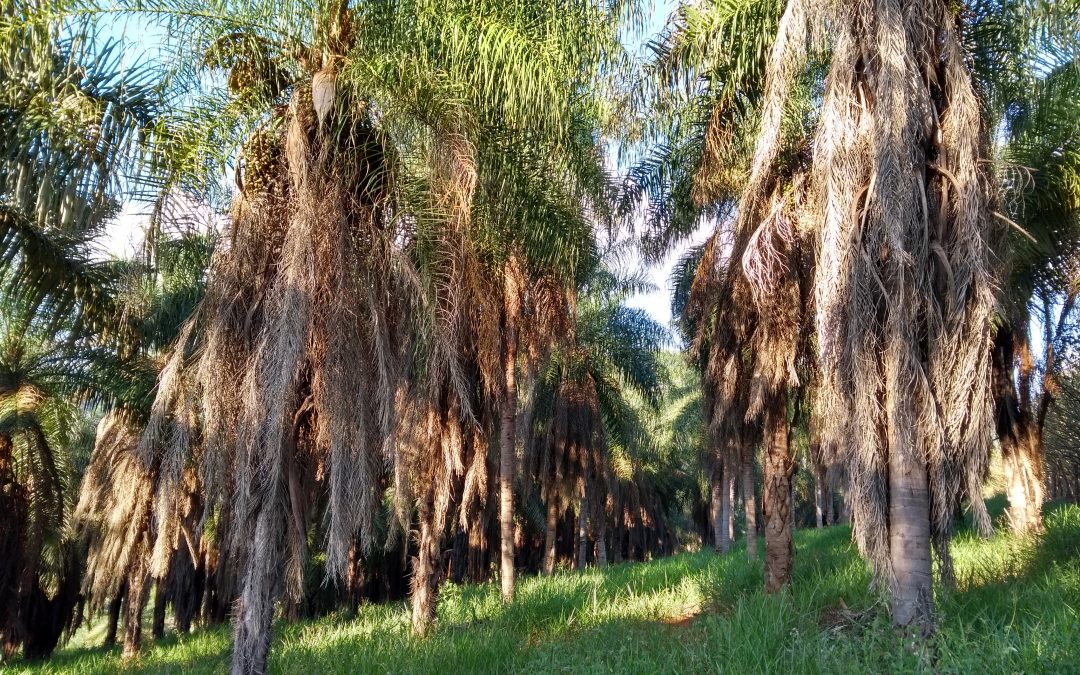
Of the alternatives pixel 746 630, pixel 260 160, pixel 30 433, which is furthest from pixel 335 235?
pixel 30 433

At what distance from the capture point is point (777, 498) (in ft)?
30.9

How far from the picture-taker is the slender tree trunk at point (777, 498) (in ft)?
29.8

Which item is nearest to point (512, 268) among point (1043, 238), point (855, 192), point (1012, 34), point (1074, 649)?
point (855, 192)

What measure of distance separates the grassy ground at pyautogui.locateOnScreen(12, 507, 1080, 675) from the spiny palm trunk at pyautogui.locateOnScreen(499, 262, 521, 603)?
0.58 m

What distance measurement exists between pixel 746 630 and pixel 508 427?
21.0 ft

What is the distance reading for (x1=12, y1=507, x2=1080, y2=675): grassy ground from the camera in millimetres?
5305

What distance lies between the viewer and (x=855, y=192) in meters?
6.64

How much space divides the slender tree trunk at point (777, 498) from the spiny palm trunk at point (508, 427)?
357cm

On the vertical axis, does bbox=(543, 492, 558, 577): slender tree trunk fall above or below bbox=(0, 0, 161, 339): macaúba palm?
below

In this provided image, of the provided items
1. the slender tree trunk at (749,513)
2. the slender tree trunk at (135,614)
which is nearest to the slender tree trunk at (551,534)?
the slender tree trunk at (749,513)

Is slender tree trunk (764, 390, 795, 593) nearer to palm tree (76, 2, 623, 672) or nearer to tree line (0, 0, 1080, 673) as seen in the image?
tree line (0, 0, 1080, 673)

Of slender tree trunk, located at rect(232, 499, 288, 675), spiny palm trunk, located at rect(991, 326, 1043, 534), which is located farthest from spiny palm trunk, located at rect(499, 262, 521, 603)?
spiny palm trunk, located at rect(991, 326, 1043, 534)

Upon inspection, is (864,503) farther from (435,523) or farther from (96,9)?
(96,9)

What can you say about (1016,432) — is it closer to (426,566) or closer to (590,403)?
(426,566)
